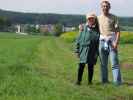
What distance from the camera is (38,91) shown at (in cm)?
1026

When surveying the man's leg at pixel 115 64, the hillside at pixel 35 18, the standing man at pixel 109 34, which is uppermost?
the standing man at pixel 109 34

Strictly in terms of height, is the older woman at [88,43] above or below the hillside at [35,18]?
above

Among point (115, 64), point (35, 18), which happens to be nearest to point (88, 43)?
point (115, 64)

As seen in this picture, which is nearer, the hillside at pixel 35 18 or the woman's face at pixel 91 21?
the woman's face at pixel 91 21

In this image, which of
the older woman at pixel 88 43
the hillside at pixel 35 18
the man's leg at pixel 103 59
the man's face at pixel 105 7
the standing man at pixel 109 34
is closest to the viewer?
the man's face at pixel 105 7

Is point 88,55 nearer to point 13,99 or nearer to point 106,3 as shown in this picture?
point 106,3

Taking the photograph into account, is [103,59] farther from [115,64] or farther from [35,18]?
[35,18]

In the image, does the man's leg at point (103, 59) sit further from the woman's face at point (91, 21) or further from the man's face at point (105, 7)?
the man's face at point (105, 7)

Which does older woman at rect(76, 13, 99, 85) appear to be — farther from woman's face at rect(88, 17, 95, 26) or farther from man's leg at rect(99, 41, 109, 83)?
man's leg at rect(99, 41, 109, 83)

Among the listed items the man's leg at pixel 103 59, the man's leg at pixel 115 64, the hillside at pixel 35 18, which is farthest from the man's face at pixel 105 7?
the hillside at pixel 35 18

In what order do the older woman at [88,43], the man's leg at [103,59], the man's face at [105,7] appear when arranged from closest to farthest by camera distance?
the man's face at [105,7]
the older woman at [88,43]
the man's leg at [103,59]

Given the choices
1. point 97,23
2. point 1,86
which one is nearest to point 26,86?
point 1,86

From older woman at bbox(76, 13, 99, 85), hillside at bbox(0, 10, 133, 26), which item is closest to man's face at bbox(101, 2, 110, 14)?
older woman at bbox(76, 13, 99, 85)

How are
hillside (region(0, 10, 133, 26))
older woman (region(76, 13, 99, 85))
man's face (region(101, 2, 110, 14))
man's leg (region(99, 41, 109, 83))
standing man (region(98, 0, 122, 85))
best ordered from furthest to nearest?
hillside (region(0, 10, 133, 26)) < man's leg (region(99, 41, 109, 83)) < older woman (region(76, 13, 99, 85)) < standing man (region(98, 0, 122, 85)) < man's face (region(101, 2, 110, 14))
